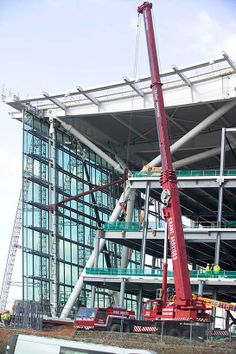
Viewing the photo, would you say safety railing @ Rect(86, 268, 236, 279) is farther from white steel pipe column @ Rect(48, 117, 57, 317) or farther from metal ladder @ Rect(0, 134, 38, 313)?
metal ladder @ Rect(0, 134, 38, 313)

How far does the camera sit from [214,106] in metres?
60.1

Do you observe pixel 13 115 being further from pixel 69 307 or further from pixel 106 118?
pixel 69 307

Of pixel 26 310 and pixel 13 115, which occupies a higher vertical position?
pixel 13 115

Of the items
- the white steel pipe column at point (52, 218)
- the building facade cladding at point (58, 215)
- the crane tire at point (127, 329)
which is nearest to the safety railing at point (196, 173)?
the white steel pipe column at point (52, 218)

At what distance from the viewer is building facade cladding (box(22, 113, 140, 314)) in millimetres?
65625

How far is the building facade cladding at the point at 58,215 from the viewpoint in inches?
2584

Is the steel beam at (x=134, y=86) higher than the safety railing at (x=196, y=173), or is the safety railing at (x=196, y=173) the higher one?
the steel beam at (x=134, y=86)

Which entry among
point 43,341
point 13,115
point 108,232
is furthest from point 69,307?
point 43,341

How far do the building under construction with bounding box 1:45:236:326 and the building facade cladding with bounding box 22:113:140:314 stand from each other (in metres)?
0.12

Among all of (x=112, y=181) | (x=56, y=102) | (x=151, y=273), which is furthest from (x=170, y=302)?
A: (x=112, y=181)

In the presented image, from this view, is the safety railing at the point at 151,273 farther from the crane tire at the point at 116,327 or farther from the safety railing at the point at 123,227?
the crane tire at the point at 116,327

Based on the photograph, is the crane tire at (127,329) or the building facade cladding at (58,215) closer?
the crane tire at (127,329)

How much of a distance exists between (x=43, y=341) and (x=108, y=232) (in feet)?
130

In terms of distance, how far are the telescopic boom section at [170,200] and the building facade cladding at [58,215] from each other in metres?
30.9
